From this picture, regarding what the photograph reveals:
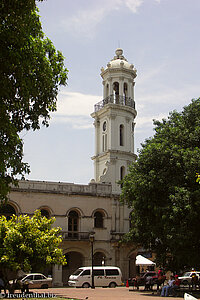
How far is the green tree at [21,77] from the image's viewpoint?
11312mm

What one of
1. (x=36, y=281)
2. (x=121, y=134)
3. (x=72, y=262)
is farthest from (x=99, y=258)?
(x=121, y=134)

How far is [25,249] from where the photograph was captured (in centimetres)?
1995

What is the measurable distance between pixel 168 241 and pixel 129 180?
593 centimetres

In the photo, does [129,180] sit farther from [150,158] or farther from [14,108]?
[14,108]

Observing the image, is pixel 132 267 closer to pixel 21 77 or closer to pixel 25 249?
pixel 25 249

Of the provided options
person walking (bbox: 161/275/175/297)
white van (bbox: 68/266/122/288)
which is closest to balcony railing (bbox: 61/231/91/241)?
white van (bbox: 68/266/122/288)

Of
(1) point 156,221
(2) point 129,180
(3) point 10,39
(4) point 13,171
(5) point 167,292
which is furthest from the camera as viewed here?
(2) point 129,180

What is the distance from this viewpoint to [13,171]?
12.5 m

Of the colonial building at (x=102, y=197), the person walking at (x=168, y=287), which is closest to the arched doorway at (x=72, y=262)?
the colonial building at (x=102, y=197)

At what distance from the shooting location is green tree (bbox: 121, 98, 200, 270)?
23719 mm

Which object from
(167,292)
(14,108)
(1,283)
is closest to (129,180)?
(167,292)

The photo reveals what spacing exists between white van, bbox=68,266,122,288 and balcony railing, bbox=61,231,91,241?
5.78 m

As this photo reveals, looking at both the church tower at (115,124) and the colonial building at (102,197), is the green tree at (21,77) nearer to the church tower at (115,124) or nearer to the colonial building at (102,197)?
the colonial building at (102,197)

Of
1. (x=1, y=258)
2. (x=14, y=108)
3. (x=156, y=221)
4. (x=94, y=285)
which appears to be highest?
(x=14, y=108)
